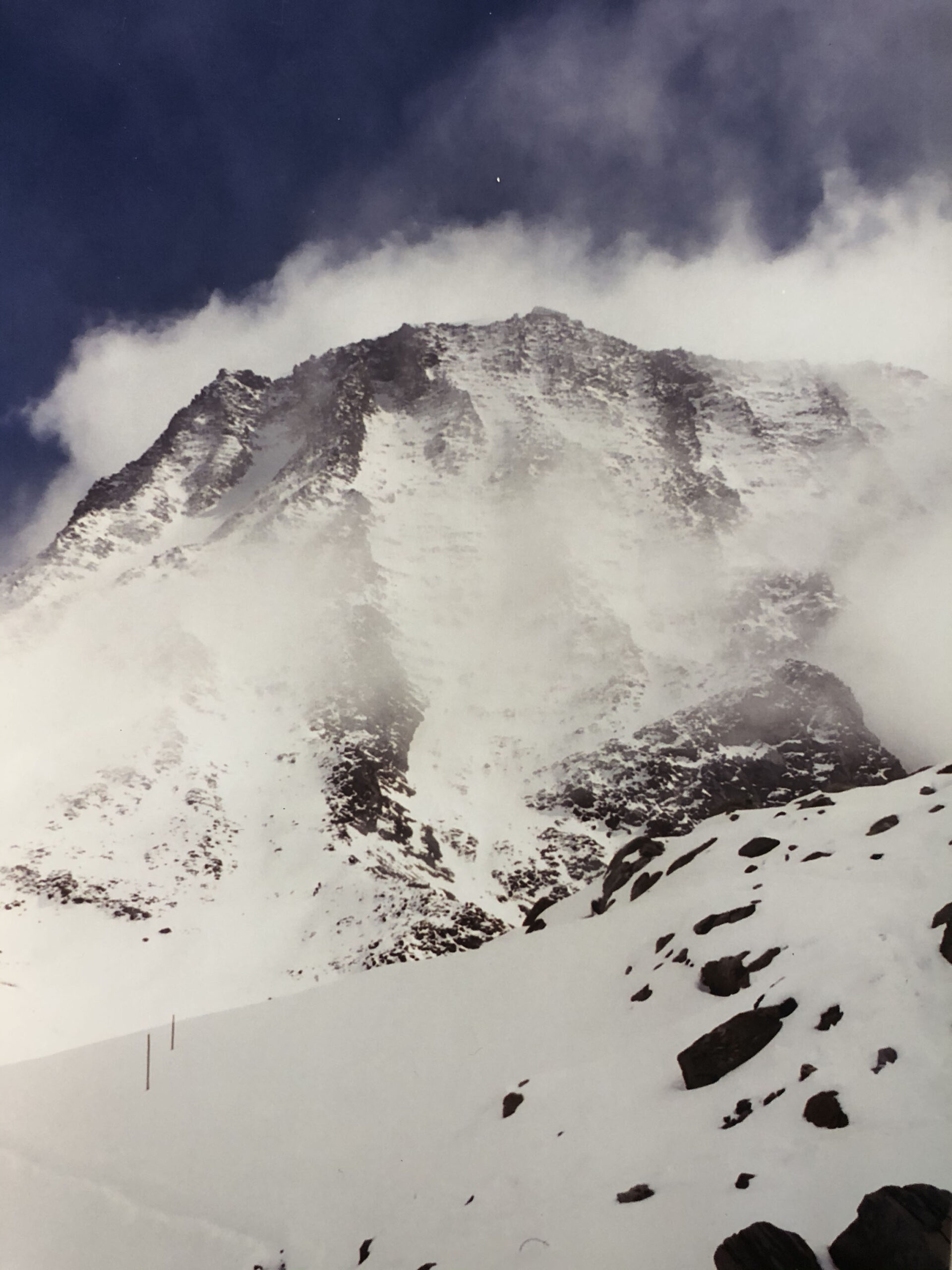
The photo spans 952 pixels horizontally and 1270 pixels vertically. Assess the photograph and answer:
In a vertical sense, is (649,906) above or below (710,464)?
below

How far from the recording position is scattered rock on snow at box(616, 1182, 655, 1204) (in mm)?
10406

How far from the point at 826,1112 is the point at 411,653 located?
361 ft

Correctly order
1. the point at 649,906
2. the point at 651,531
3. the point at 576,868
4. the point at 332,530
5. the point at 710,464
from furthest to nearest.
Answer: the point at 710,464, the point at 651,531, the point at 332,530, the point at 576,868, the point at 649,906

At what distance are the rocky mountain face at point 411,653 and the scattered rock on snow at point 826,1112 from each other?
21.9m

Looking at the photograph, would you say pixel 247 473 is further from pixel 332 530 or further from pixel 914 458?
pixel 914 458

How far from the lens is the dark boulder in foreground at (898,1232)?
24.4 feet

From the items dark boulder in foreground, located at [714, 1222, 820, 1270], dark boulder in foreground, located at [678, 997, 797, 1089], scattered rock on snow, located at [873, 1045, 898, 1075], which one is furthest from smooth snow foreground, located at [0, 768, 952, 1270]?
dark boulder in foreground, located at [714, 1222, 820, 1270]

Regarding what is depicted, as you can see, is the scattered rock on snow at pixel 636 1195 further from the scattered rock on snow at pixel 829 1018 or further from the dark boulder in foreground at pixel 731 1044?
the scattered rock on snow at pixel 829 1018

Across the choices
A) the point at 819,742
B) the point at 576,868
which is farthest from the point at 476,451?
the point at 576,868

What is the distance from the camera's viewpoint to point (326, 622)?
113438 millimetres

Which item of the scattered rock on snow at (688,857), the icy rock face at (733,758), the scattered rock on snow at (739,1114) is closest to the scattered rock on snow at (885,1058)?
the scattered rock on snow at (739,1114)

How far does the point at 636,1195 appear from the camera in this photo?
10.5 meters

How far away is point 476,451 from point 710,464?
4880 cm

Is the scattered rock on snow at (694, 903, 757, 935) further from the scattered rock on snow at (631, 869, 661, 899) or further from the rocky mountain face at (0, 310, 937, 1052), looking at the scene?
the rocky mountain face at (0, 310, 937, 1052)
